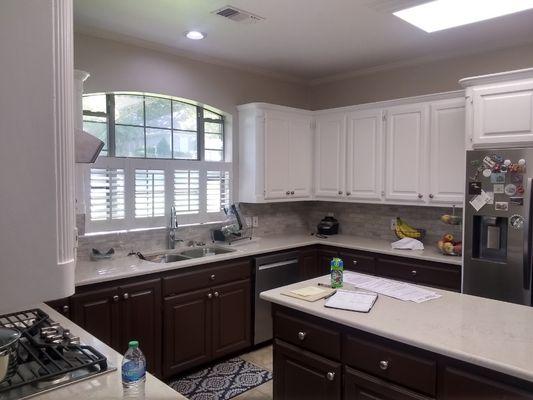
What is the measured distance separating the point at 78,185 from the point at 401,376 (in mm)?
2289

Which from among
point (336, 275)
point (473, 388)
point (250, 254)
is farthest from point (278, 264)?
point (473, 388)

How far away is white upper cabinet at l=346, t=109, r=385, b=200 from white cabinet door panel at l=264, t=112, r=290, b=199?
0.65m

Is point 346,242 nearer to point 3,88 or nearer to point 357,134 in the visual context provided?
point 357,134

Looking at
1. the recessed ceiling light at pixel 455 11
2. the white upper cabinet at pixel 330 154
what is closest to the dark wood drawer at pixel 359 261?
the white upper cabinet at pixel 330 154

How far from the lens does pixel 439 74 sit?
3959 millimetres

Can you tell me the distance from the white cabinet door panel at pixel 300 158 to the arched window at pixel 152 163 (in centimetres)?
70

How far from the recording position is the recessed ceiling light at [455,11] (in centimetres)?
246

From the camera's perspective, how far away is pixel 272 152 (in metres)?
4.22

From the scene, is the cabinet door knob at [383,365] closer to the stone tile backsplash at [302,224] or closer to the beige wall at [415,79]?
→ the stone tile backsplash at [302,224]

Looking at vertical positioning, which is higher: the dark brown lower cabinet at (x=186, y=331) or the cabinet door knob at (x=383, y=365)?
the cabinet door knob at (x=383, y=365)

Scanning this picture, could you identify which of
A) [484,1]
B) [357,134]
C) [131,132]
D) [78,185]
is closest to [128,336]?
[78,185]

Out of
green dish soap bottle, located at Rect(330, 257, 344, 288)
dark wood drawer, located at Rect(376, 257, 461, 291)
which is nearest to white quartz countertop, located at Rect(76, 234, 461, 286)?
dark wood drawer, located at Rect(376, 257, 461, 291)

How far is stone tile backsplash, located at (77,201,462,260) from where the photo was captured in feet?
11.4

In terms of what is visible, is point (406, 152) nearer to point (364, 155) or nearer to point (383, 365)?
point (364, 155)
